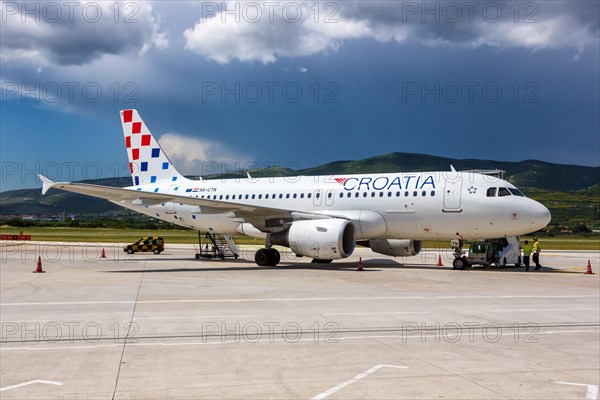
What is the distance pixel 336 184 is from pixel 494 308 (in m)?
A: 15.6

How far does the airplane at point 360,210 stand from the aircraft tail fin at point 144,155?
501 centimetres

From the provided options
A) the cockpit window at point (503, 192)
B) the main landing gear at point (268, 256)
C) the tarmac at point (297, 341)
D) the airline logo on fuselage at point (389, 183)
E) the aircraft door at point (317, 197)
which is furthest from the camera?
the aircraft door at point (317, 197)

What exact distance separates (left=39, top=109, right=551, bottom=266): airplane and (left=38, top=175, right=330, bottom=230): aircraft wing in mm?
43

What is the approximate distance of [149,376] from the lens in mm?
7930

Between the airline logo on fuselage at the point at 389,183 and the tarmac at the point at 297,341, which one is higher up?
the airline logo on fuselage at the point at 389,183

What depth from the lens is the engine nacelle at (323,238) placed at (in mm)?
25797

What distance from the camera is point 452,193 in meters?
26.5

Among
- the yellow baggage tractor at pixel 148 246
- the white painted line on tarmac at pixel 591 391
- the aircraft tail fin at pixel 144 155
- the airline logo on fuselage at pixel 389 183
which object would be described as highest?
the aircraft tail fin at pixel 144 155

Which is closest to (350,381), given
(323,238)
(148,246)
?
(323,238)

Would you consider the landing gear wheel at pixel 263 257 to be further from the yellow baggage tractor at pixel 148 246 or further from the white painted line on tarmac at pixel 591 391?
the white painted line on tarmac at pixel 591 391

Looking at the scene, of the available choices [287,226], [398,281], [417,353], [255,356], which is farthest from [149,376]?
[287,226]

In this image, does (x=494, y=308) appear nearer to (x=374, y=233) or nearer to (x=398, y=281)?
(x=398, y=281)

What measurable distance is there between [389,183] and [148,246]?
22339mm

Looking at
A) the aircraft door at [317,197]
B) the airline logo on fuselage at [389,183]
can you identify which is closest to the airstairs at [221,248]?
the aircraft door at [317,197]
